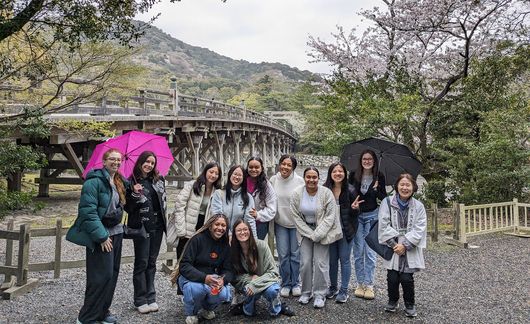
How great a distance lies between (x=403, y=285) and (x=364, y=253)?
0.60 m

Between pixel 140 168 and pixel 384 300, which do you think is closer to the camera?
pixel 140 168

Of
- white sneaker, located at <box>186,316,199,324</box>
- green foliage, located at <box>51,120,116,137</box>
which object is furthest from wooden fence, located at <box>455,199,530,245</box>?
green foliage, located at <box>51,120,116,137</box>

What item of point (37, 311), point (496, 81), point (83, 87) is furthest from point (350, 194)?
point (496, 81)

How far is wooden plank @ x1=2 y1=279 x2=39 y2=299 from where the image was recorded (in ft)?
13.7

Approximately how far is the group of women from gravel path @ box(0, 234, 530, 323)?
159mm

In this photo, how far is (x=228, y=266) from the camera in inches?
139

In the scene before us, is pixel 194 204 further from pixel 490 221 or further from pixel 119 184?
pixel 490 221

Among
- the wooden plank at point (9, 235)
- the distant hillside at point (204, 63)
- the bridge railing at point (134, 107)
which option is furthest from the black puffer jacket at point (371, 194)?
the distant hillside at point (204, 63)

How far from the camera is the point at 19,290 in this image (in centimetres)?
430

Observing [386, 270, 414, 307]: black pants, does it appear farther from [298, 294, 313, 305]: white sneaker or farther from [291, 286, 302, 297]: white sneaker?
[291, 286, 302, 297]: white sneaker

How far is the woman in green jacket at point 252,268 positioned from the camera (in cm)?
350

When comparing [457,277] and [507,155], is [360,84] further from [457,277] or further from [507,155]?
[457,277]

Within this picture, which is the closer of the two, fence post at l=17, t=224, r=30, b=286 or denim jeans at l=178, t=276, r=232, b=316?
denim jeans at l=178, t=276, r=232, b=316

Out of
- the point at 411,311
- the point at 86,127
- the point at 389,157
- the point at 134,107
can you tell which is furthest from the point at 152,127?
the point at 411,311
